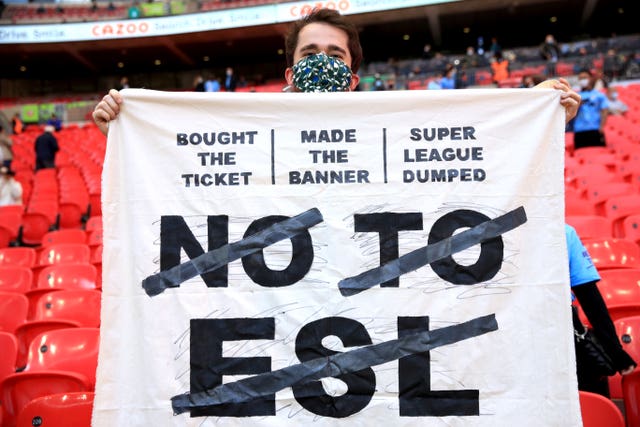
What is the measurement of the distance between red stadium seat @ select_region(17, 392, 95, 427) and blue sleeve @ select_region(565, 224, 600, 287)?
1.89 metres

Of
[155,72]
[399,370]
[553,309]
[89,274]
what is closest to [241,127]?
[399,370]

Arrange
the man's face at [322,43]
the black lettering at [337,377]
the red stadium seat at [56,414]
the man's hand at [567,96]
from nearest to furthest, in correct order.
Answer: the black lettering at [337,377] → the man's hand at [567,96] → the man's face at [322,43] → the red stadium seat at [56,414]

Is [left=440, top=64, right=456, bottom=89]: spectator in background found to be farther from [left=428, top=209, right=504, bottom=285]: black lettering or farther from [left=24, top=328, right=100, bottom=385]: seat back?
[left=428, top=209, right=504, bottom=285]: black lettering

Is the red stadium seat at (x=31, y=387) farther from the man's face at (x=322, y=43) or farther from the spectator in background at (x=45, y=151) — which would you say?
the spectator in background at (x=45, y=151)

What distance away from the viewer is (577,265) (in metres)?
2.03

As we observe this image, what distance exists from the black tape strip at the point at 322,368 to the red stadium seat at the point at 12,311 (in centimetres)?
245

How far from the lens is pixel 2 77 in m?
27.6

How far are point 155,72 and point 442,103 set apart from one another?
2882cm

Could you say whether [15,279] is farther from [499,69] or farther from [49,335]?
[499,69]

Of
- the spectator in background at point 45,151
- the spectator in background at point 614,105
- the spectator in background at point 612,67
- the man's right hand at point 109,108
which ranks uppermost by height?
the spectator in background at point 612,67

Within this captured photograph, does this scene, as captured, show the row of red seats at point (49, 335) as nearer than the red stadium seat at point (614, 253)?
Yes

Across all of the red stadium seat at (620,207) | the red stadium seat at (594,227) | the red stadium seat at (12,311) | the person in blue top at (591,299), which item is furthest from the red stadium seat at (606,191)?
the red stadium seat at (12,311)

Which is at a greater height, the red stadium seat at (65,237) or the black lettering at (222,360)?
the red stadium seat at (65,237)

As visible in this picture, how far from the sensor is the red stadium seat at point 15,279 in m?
4.53
